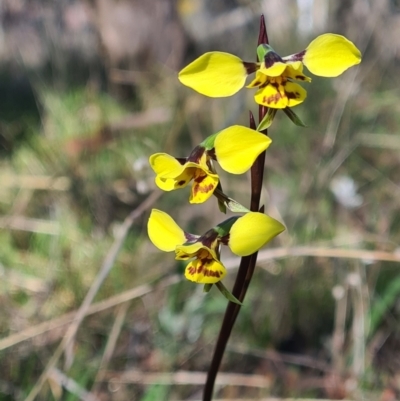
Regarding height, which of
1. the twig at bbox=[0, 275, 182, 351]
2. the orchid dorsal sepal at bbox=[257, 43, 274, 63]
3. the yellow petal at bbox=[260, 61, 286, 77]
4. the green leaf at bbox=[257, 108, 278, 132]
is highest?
the orchid dorsal sepal at bbox=[257, 43, 274, 63]

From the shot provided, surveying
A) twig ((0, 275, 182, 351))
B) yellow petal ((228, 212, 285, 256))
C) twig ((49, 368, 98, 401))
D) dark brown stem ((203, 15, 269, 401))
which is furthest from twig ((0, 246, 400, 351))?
yellow petal ((228, 212, 285, 256))

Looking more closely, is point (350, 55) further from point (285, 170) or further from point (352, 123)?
point (352, 123)

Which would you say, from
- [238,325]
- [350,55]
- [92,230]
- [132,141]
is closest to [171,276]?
[238,325]

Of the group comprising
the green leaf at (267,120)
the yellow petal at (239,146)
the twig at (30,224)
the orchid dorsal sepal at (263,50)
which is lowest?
the twig at (30,224)

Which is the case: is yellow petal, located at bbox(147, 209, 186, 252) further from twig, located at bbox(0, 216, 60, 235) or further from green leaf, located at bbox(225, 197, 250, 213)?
twig, located at bbox(0, 216, 60, 235)

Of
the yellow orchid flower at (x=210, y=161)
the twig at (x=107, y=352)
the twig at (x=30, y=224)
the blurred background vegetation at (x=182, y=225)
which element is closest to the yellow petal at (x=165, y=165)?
the yellow orchid flower at (x=210, y=161)

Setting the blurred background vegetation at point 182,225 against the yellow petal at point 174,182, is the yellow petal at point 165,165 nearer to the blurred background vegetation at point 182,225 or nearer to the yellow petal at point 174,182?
the yellow petal at point 174,182
